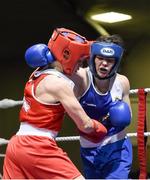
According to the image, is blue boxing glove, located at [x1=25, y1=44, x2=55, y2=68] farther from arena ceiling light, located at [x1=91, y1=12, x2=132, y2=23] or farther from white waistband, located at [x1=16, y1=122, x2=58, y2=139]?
arena ceiling light, located at [x1=91, y1=12, x2=132, y2=23]

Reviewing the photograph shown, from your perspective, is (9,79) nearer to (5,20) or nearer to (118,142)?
(5,20)

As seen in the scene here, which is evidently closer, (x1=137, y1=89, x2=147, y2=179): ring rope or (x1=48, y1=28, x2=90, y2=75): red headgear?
(x1=48, y1=28, x2=90, y2=75): red headgear

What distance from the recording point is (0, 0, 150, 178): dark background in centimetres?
538

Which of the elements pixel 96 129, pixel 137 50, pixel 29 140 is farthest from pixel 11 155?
pixel 137 50

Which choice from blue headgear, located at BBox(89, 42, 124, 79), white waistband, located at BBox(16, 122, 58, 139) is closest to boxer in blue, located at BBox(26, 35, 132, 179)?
blue headgear, located at BBox(89, 42, 124, 79)

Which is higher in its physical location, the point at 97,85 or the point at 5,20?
the point at 5,20

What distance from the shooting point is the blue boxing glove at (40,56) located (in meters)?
1.86

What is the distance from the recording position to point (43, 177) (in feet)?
5.66

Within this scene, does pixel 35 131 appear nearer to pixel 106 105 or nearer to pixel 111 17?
pixel 106 105

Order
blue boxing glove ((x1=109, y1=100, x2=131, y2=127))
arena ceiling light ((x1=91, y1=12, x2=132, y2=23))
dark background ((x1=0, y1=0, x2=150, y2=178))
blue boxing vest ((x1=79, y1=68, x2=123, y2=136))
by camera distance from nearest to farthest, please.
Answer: blue boxing glove ((x1=109, y1=100, x2=131, y2=127)) → blue boxing vest ((x1=79, y1=68, x2=123, y2=136)) → dark background ((x1=0, y1=0, x2=150, y2=178)) → arena ceiling light ((x1=91, y1=12, x2=132, y2=23))

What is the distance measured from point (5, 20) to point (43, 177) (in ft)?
13.1

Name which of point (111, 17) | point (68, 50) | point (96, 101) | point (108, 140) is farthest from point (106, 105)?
point (111, 17)

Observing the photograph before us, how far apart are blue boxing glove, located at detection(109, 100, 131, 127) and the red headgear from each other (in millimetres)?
250

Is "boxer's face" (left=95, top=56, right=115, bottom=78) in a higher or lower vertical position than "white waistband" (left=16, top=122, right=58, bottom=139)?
higher
